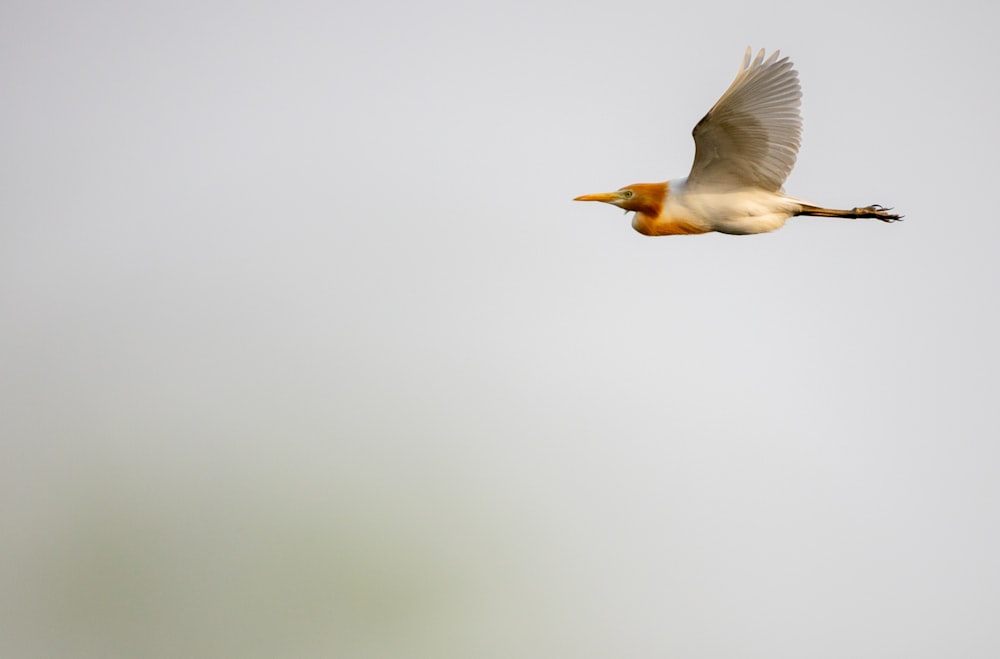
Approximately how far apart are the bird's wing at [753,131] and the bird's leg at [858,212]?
15 centimetres

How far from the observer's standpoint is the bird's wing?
345 centimetres

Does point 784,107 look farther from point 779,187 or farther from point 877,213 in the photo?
point 877,213

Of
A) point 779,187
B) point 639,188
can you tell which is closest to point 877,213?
point 779,187

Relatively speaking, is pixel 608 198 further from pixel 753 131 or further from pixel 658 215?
pixel 753 131

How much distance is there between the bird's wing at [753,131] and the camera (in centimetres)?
345

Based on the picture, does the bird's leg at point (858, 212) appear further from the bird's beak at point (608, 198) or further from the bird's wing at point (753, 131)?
the bird's beak at point (608, 198)

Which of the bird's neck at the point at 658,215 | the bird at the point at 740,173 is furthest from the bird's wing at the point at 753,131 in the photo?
the bird's neck at the point at 658,215

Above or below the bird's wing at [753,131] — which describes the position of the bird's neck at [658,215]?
below

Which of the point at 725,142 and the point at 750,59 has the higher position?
the point at 750,59

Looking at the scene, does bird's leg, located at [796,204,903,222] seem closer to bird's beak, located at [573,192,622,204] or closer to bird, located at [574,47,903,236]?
bird, located at [574,47,903,236]

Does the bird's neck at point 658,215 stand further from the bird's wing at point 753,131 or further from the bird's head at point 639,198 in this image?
the bird's wing at point 753,131

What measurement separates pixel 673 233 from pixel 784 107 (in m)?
0.66

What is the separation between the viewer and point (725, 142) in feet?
11.6

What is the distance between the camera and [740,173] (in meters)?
3.56
